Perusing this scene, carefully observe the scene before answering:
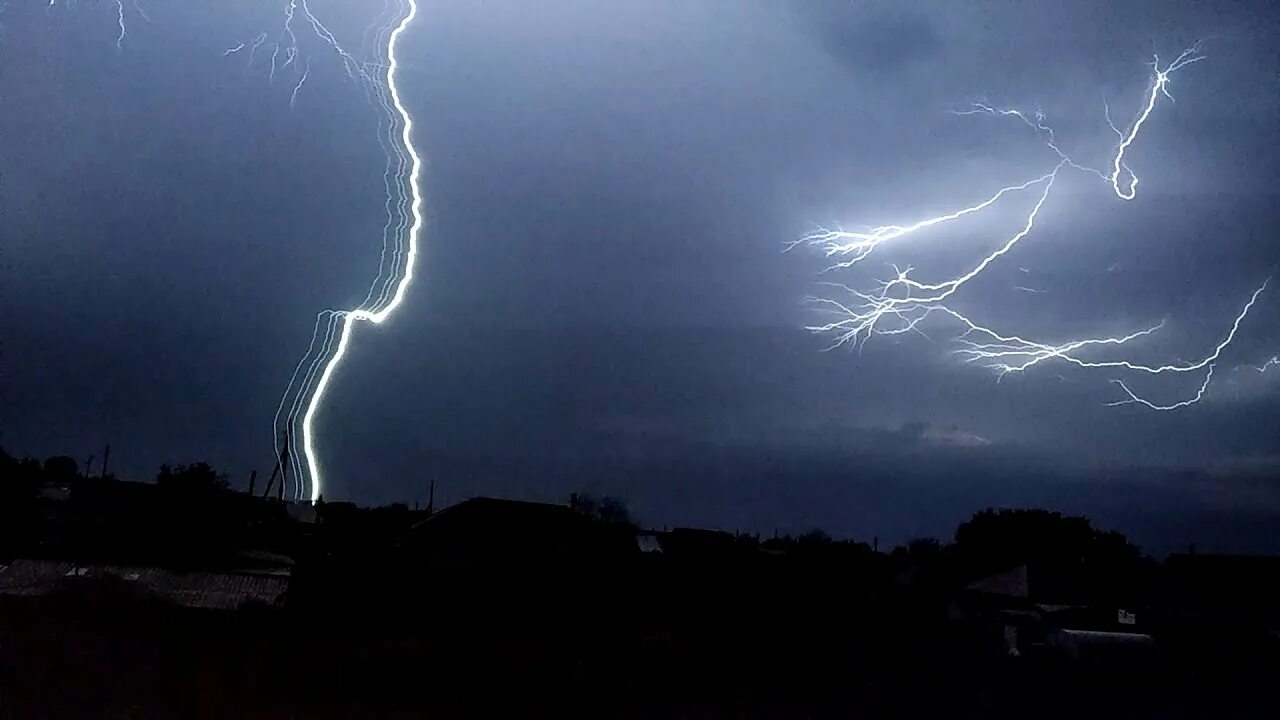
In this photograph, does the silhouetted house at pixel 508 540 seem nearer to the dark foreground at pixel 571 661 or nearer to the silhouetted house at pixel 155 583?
the dark foreground at pixel 571 661

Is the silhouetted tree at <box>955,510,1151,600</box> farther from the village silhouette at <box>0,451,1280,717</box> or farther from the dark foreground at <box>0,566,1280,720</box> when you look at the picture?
the dark foreground at <box>0,566,1280,720</box>

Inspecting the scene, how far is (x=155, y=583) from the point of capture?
25.1m

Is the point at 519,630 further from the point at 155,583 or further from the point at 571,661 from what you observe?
the point at 155,583

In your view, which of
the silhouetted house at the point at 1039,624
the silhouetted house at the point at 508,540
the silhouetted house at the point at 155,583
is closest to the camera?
the silhouetted house at the point at 155,583

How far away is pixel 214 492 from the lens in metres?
35.4

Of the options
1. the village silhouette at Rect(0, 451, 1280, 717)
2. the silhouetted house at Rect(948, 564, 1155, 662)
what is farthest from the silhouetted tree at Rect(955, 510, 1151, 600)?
the village silhouette at Rect(0, 451, 1280, 717)

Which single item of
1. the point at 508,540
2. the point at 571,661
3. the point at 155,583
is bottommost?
the point at 571,661

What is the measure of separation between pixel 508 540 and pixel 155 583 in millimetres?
8448

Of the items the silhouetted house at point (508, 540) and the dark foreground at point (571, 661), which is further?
the silhouetted house at point (508, 540)

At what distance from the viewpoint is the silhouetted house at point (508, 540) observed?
78.5ft

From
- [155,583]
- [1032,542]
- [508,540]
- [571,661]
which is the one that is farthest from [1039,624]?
[1032,542]

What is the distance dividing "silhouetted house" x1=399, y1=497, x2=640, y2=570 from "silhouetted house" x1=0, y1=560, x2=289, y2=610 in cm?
328

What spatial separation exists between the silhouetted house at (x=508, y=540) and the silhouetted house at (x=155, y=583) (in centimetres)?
328

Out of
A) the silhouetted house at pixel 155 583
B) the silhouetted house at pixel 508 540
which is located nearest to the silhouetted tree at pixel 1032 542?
the silhouetted house at pixel 508 540
